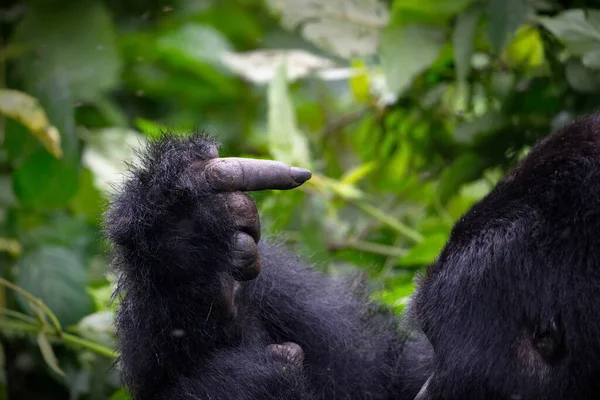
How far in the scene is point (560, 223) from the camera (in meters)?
1.50

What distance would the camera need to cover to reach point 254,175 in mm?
1737

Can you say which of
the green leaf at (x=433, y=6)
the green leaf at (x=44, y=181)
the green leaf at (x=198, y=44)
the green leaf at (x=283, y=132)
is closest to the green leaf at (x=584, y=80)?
the green leaf at (x=433, y=6)

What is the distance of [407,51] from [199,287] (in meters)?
1.24

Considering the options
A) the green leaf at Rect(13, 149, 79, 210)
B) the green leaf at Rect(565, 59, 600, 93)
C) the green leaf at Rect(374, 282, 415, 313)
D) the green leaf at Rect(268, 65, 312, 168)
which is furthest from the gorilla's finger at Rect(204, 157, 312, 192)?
the green leaf at Rect(13, 149, 79, 210)

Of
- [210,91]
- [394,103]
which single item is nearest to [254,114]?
[210,91]

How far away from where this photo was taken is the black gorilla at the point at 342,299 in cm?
151

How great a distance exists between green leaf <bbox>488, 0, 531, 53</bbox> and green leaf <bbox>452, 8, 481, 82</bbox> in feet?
0.58

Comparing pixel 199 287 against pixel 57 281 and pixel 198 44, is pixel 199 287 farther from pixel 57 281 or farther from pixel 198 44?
pixel 198 44

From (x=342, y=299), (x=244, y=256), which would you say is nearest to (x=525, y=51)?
(x=342, y=299)

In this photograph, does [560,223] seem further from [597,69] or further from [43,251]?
[43,251]

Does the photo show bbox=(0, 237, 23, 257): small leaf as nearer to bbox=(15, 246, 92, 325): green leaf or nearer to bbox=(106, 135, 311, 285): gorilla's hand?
bbox=(15, 246, 92, 325): green leaf

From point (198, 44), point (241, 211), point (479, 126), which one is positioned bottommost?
point (198, 44)

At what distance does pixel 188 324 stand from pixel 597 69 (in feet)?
4.50

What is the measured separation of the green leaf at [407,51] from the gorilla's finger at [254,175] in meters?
1.00
